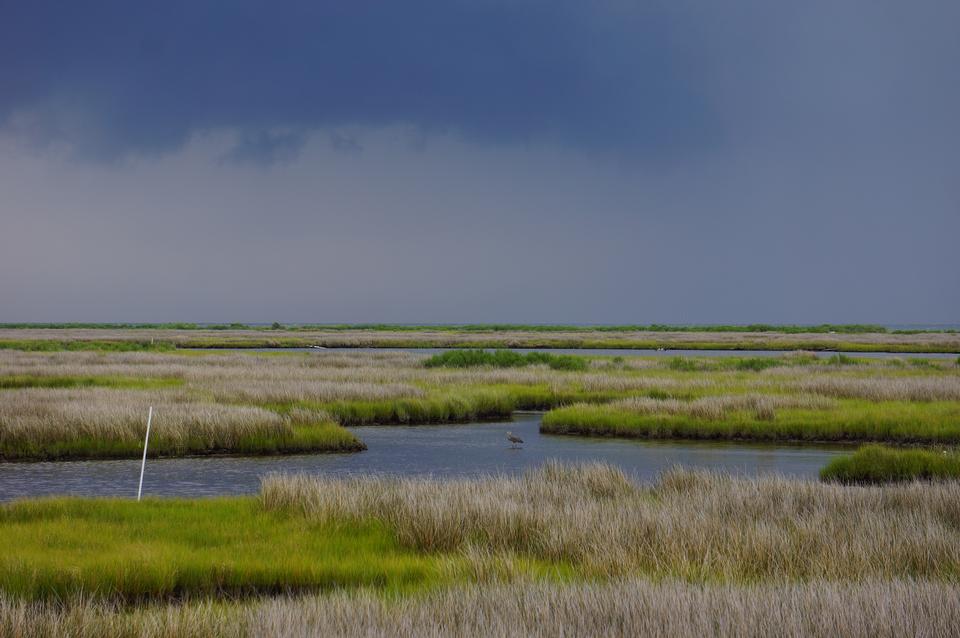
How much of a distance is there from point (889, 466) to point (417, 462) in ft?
34.8

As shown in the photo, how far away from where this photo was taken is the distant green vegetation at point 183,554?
29.7 feet

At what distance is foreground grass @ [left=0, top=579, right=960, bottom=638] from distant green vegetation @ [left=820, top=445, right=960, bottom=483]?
430 inches

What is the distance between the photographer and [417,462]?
20.4 metres

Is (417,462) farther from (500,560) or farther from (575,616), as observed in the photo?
(575,616)

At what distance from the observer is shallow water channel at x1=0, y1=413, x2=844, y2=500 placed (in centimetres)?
1700

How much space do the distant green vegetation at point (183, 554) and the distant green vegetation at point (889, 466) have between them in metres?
10.9

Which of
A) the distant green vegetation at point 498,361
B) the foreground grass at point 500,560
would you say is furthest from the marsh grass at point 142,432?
the distant green vegetation at point 498,361

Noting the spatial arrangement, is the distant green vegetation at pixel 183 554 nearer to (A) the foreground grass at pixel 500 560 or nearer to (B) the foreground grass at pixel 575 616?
(A) the foreground grass at pixel 500 560

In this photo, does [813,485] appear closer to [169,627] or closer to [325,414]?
[169,627]

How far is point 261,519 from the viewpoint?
12273 millimetres

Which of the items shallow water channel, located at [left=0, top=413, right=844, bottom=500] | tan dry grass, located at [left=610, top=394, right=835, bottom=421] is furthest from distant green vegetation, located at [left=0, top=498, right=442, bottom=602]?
tan dry grass, located at [left=610, top=394, right=835, bottom=421]

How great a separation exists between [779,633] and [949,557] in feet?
15.2

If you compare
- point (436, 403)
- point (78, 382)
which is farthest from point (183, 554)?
point (78, 382)

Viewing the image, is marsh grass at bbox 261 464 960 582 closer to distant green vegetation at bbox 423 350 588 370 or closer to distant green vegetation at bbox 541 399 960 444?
distant green vegetation at bbox 541 399 960 444
